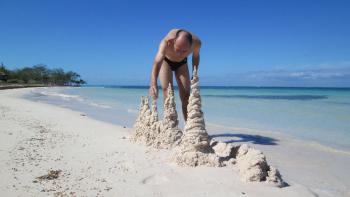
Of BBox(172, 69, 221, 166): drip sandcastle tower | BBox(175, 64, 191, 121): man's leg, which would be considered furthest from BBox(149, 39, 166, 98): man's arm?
BBox(172, 69, 221, 166): drip sandcastle tower

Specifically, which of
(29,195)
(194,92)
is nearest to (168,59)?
(194,92)

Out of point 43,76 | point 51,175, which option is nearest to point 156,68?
point 51,175

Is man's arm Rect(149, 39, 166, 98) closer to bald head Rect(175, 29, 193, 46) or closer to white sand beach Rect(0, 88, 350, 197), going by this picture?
bald head Rect(175, 29, 193, 46)

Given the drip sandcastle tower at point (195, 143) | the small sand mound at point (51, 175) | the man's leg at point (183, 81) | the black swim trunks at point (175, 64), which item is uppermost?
the black swim trunks at point (175, 64)

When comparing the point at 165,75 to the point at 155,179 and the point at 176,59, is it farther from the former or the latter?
the point at 155,179

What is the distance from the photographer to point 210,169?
326 centimetres

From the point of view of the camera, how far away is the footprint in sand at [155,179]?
9.72 feet

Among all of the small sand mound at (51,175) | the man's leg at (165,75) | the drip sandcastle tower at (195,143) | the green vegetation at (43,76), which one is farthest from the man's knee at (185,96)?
the green vegetation at (43,76)

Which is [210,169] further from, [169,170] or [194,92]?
[194,92]

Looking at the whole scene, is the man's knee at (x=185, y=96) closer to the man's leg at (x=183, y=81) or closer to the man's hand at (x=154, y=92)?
the man's leg at (x=183, y=81)

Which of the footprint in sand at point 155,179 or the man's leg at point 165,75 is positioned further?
the man's leg at point 165,75

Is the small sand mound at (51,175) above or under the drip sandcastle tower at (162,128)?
under

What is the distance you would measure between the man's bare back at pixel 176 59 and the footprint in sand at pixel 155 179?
168cm

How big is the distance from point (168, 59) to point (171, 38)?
40 centimetres
